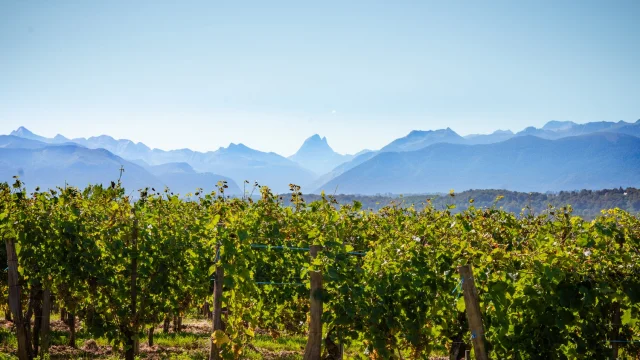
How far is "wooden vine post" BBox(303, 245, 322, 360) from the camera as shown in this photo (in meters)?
6.37

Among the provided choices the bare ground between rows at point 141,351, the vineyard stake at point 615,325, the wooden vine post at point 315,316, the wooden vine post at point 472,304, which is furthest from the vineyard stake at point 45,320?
the vineyard stake at point 615,325

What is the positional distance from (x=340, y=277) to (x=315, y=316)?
65 centimetres

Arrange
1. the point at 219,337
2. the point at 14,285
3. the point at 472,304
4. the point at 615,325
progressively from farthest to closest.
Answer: the point at 14,285 < the point at 615,325 < the point at 219,337 < the point at 472,304

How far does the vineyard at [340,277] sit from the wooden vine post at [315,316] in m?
0.02

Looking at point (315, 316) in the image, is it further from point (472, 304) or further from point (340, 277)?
point (472, 304)

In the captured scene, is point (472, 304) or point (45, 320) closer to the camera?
point (472, 304)

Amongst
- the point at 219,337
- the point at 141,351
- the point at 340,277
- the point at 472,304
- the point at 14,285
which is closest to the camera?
the point at 472,304

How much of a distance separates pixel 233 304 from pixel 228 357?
0.67 metres

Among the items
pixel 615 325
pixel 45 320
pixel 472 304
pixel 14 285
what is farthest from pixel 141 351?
pixel 615 325

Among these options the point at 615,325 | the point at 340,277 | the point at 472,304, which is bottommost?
the point at 615,325

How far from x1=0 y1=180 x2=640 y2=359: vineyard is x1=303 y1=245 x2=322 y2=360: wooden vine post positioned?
0.02 meters

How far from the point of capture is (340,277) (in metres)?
6.16

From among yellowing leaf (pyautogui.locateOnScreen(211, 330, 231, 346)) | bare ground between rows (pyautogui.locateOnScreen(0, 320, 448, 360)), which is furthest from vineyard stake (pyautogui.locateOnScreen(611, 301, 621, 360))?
bare ground between rows (pyautogui.locateOnScreen(0, 320, 448, 360))

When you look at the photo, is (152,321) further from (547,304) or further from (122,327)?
(547,304)
